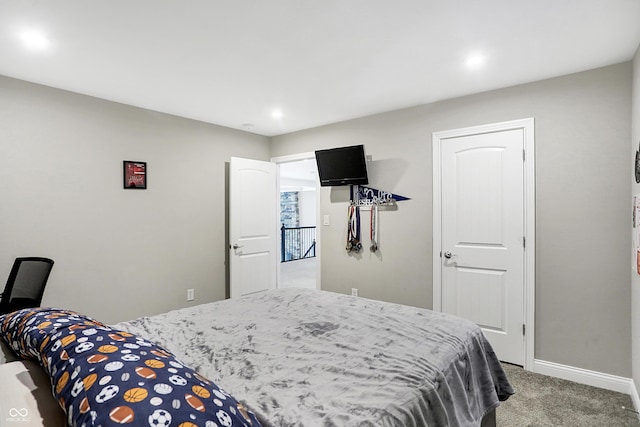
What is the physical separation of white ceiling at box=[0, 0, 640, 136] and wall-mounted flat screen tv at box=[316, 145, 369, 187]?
2.41 feet

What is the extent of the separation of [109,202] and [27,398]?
2748 millimetres

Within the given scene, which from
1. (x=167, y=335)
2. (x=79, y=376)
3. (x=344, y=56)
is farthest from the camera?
(x=344, y=56)

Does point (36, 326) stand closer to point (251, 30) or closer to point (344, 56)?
point (251, 30)

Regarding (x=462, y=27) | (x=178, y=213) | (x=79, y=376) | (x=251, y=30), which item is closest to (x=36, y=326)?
(x=79, y=376)

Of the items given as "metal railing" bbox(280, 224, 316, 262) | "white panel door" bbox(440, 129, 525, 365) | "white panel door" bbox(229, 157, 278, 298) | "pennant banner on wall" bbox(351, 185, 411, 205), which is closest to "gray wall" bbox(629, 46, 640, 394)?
"white panel door" bbox(440, 129, 525, 365)

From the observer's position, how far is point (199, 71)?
8.85ft

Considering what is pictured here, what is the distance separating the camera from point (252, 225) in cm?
445

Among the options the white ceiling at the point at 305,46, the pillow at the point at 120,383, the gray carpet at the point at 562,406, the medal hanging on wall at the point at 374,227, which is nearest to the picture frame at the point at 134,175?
the white ceiling at the point at 305,46

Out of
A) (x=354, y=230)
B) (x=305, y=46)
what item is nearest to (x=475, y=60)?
(x=305, y=46)

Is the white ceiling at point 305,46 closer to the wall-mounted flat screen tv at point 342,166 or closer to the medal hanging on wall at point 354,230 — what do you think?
the wall-mounted flat screen tv at point 342,166

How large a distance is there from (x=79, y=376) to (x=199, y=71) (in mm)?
2461

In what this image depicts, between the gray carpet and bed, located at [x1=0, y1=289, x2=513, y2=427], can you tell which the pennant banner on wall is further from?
the gray carpet

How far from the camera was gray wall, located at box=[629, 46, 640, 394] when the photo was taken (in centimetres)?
→ 226

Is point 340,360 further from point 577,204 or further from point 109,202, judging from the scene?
point 109,202
